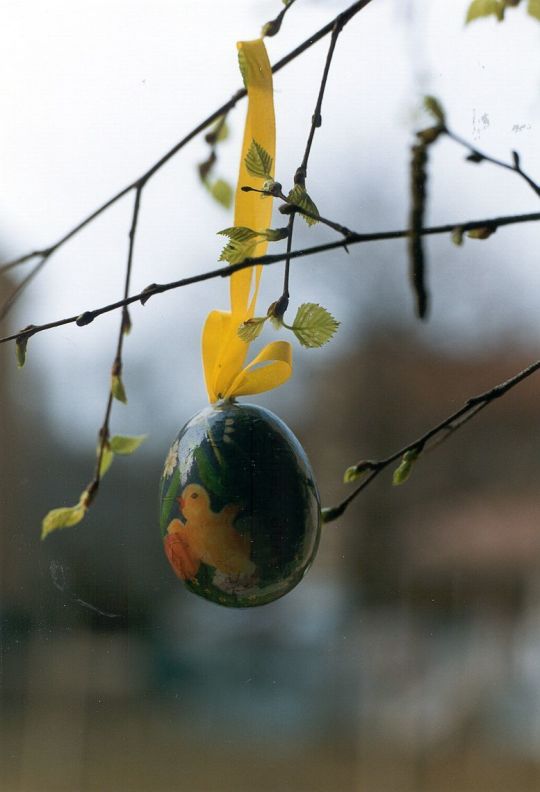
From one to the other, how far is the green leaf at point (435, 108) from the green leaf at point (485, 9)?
0.16m

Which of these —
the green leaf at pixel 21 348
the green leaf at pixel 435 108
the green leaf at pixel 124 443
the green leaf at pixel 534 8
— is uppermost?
the green leaf at pixel 534 8

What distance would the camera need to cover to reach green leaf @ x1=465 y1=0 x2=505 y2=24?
0.36 m

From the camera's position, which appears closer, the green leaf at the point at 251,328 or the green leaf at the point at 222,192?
the green leaf at the point at 251,328

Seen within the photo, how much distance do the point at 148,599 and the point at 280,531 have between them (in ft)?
8.04

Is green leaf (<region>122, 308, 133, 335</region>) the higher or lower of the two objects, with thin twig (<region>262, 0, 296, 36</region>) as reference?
lower

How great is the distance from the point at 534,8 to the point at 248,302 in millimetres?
168

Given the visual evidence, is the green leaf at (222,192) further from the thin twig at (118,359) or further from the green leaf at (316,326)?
the green leaf at (316,326)

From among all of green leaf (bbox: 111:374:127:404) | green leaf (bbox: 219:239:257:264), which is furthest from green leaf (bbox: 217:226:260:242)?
green leaf (bbox: 111:374:127:404)

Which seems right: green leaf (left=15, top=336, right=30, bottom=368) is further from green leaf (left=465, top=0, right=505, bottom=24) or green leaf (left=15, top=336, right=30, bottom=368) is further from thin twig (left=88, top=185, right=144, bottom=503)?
green leaf (left=465, top=0, right=505, bottom=24)

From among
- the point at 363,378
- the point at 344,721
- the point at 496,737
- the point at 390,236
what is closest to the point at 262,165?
the point at 390,236

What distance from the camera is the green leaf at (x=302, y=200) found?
0.27 metres

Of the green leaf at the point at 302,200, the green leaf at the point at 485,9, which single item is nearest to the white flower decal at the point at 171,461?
the green leaf at the point at 302,200

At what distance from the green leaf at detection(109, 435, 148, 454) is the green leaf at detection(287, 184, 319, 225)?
0.47ft

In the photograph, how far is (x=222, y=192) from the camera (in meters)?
0.45
